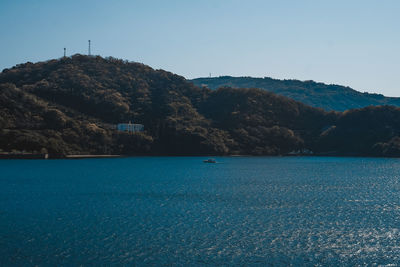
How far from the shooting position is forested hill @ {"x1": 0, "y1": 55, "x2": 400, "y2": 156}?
443ft

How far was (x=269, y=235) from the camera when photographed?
105 feet

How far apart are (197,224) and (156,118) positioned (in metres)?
127

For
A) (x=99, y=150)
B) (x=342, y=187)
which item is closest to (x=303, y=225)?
(x=342, y=187)

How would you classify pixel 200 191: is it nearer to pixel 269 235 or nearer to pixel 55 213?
pixel 55 213

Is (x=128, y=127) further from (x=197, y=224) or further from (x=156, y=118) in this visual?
(x=197, y=224)

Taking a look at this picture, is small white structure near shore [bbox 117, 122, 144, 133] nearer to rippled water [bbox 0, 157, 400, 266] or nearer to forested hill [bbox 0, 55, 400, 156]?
forested hill [bbox 0, 55, 400, 156]

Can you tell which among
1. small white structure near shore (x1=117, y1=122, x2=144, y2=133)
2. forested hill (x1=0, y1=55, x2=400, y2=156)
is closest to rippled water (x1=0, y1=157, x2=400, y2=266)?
forested hill (x1=0, y1=55, x2=400, y2=156)

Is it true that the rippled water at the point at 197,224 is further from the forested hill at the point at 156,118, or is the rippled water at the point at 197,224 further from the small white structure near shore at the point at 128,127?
the small white structure near shore at the point at 128,127

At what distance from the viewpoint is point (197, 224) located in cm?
3556

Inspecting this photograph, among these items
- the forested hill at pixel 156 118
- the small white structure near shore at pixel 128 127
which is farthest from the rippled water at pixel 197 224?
the small white structure near shore at pixel 128 127

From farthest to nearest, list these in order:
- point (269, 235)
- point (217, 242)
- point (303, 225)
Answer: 1. point (303, 225)
2. point (269, 235)
3. point (217, 242)

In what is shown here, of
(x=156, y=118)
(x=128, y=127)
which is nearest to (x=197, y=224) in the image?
(x=128, y=127)

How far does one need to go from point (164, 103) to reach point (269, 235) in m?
140

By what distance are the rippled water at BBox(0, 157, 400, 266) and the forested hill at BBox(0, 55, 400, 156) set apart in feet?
244
